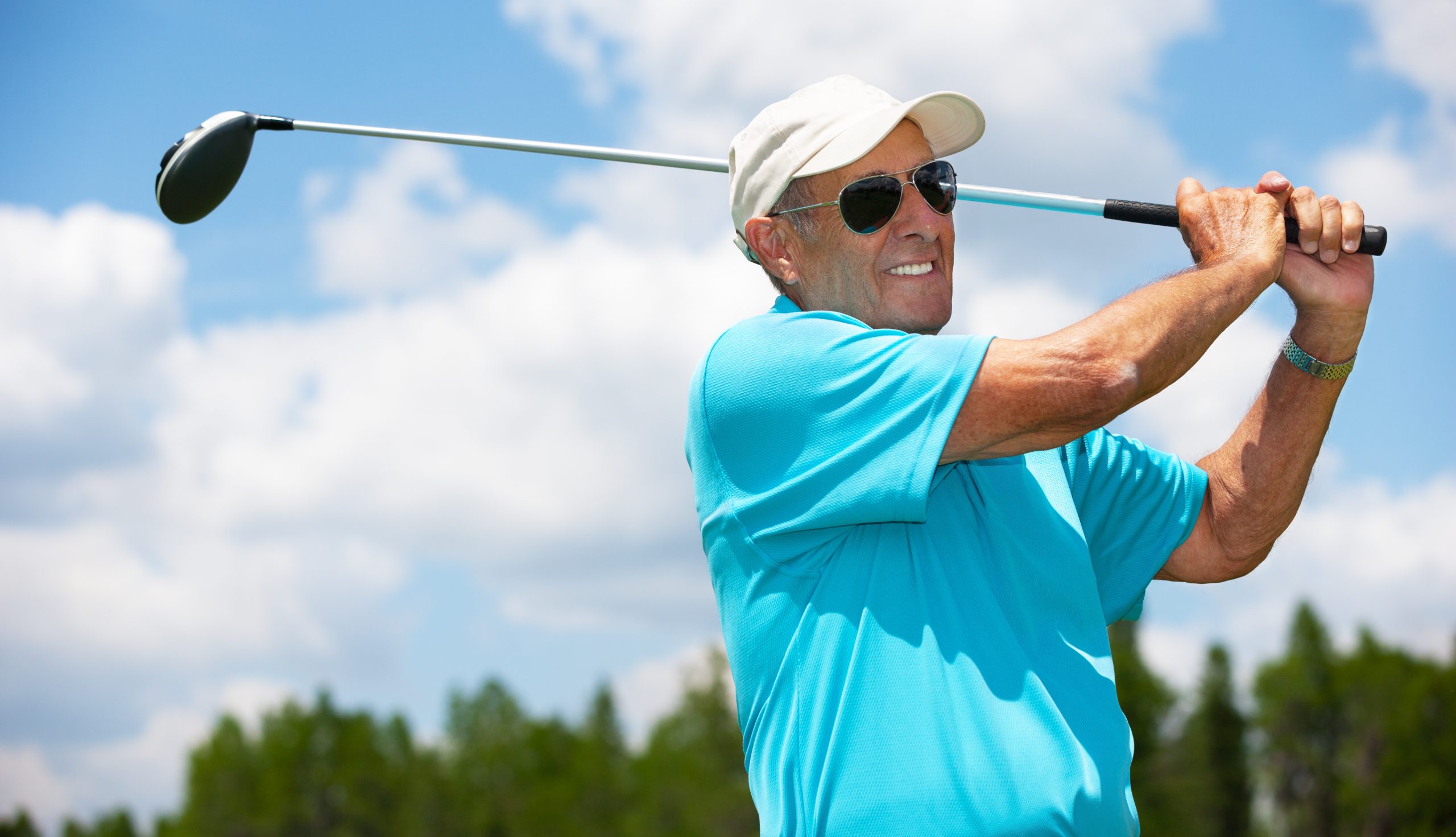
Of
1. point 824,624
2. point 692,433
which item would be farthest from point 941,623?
point 692,433

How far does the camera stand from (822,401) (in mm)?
3508

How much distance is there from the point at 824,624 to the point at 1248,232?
1.61 metres

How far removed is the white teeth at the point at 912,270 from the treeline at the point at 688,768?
63.4 meters

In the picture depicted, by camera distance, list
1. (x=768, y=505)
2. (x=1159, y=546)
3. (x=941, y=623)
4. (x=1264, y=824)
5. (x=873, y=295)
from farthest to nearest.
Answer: (x=1264, y=824) < (x=1159, y=546) < (x=873, y=295) < (x=768, y=505) < (x=941, y=623)

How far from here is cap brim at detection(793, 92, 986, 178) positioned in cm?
392

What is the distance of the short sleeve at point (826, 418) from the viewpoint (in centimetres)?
339

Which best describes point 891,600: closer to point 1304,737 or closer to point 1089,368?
point 1089,368

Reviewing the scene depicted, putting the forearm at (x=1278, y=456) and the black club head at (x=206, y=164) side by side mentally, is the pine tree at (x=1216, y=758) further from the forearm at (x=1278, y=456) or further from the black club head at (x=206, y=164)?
the black club head at (x=206, y=164)

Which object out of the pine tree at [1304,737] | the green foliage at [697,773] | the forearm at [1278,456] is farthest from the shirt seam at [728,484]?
the pine tree at [1304,737]

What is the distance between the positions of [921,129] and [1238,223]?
0.97 m

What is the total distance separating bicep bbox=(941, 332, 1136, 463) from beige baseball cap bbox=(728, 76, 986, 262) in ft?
2.79

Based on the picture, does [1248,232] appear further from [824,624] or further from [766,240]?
[824,624]

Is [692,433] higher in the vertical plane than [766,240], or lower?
lower

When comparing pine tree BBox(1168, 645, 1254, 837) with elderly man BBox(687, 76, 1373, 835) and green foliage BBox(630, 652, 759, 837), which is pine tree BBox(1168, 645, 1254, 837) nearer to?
green foliage BBox(630, 652, 759, 837)
